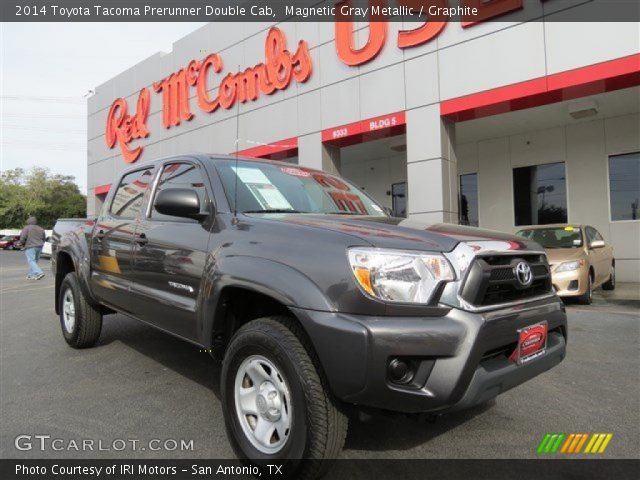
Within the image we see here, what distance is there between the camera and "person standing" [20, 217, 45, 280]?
45.9ft

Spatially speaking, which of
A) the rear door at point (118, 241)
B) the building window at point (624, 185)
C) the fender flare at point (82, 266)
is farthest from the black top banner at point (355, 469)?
the building window at point (624, 185)

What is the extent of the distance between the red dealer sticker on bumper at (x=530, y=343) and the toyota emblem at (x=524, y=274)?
227mm

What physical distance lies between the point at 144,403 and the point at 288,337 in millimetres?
1811

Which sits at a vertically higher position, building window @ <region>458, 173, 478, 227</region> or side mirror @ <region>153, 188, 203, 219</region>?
building window @ <region>458, 173, 478, 227</region>

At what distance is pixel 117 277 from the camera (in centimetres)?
408

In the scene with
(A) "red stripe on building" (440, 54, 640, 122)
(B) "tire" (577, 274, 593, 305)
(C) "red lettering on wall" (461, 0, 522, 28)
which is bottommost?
(B) "tire" (577, 274, 593, 305)

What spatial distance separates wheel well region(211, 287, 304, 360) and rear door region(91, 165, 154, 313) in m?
1.29

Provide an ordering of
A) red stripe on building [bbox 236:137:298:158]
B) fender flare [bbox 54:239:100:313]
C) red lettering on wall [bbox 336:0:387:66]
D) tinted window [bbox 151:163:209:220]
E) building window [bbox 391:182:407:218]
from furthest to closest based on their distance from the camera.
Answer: building window [bbox 391:182:407:218] → red stripe on building [bbox 236:137:298:158] → red lettering on wall [bbox 336:0:387:66] → fender flare [bbox 54:239:100:313] → tinted window [bbox 151:163:209:220]

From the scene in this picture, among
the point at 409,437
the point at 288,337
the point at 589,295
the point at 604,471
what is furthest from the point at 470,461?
the point at 589,295

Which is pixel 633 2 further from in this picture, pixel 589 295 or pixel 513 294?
pixel 513 294

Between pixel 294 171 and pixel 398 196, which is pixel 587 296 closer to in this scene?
pixel 294 171

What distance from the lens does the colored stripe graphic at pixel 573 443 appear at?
9.35 ft

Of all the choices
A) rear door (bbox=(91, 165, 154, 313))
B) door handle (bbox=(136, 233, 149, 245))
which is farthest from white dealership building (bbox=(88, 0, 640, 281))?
door handle (bbox=(136, 233, 149, 245))

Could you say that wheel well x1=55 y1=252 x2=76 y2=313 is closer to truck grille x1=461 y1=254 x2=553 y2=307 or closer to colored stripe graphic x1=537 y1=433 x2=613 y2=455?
truck grille x1=461 y1=254 x2=553 y2=307
